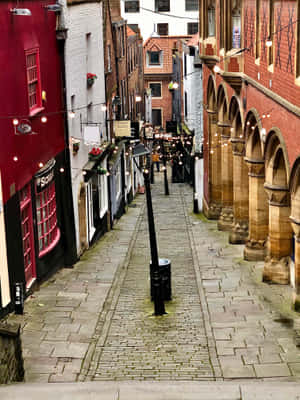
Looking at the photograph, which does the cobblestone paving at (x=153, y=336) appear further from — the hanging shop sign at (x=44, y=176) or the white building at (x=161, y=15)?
the white building at (x=161, y=15)

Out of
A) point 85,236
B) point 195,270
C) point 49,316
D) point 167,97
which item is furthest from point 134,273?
point 167,97

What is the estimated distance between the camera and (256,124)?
1909 centimetres

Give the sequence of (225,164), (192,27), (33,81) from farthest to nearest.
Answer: (192,27) < (225,164) < (33,81)

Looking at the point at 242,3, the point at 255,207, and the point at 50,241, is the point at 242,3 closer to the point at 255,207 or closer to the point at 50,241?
the point at 255,207

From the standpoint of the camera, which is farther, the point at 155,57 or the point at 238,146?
the point at 155,57

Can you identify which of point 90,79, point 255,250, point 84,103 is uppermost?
point 90,79

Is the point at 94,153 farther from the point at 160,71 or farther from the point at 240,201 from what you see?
the point at 160,71

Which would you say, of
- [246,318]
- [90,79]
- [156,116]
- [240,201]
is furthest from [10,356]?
[156,116]

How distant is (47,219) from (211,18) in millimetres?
13180

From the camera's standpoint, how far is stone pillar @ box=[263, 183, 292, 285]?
56.5 feet

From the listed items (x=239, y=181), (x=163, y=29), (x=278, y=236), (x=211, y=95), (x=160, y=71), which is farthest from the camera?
(x=163, y=29)

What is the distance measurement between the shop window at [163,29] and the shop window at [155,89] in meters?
9.62

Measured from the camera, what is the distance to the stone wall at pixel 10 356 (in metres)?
10.7

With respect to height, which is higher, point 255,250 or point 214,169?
point 214,169
